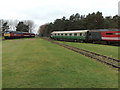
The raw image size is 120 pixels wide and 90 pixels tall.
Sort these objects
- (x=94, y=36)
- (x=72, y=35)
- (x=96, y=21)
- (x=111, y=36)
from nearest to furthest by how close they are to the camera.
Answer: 1. (x=111, y=36)
2. (x=94, y=36)
3. (x=72, y=35)
4. (x=96, y=21)

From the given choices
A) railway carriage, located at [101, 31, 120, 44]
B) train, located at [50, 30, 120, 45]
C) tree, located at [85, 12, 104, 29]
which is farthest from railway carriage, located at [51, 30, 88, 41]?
tree, located at [85, 12, 104, 29]

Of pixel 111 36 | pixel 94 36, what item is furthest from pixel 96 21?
pixel 111 36

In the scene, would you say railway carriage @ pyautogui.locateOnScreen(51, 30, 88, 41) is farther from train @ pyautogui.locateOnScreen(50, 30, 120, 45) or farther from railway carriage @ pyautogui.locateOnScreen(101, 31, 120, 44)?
railway carriage @ pyautogui.locateOnScreen(101, 31, 120, 44)

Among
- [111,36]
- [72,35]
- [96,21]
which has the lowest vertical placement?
[111,36]

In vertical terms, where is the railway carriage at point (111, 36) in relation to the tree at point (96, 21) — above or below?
below

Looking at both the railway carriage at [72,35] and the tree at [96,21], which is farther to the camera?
the tree at [96,21]

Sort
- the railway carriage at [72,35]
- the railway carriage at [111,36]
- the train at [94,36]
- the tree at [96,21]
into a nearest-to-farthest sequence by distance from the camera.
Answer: the railway carriage at [111,36] → the train at [94,36] → the railway carriage at [72,35] → the tree at [96,21]

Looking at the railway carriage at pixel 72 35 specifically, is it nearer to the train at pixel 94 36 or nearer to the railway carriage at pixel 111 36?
the train at pixel 94 36

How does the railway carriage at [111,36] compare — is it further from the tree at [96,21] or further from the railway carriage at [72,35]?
the tree at [96,21]

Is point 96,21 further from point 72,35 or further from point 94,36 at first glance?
point 94,36

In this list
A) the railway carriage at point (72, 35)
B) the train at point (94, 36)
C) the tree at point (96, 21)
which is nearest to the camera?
the train at point (94, 36)

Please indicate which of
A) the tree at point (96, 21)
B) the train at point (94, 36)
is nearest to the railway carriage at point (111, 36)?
the train at point (94, 36)

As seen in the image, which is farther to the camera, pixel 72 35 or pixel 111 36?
pixel 72 35

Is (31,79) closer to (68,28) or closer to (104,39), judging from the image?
(104,39)
